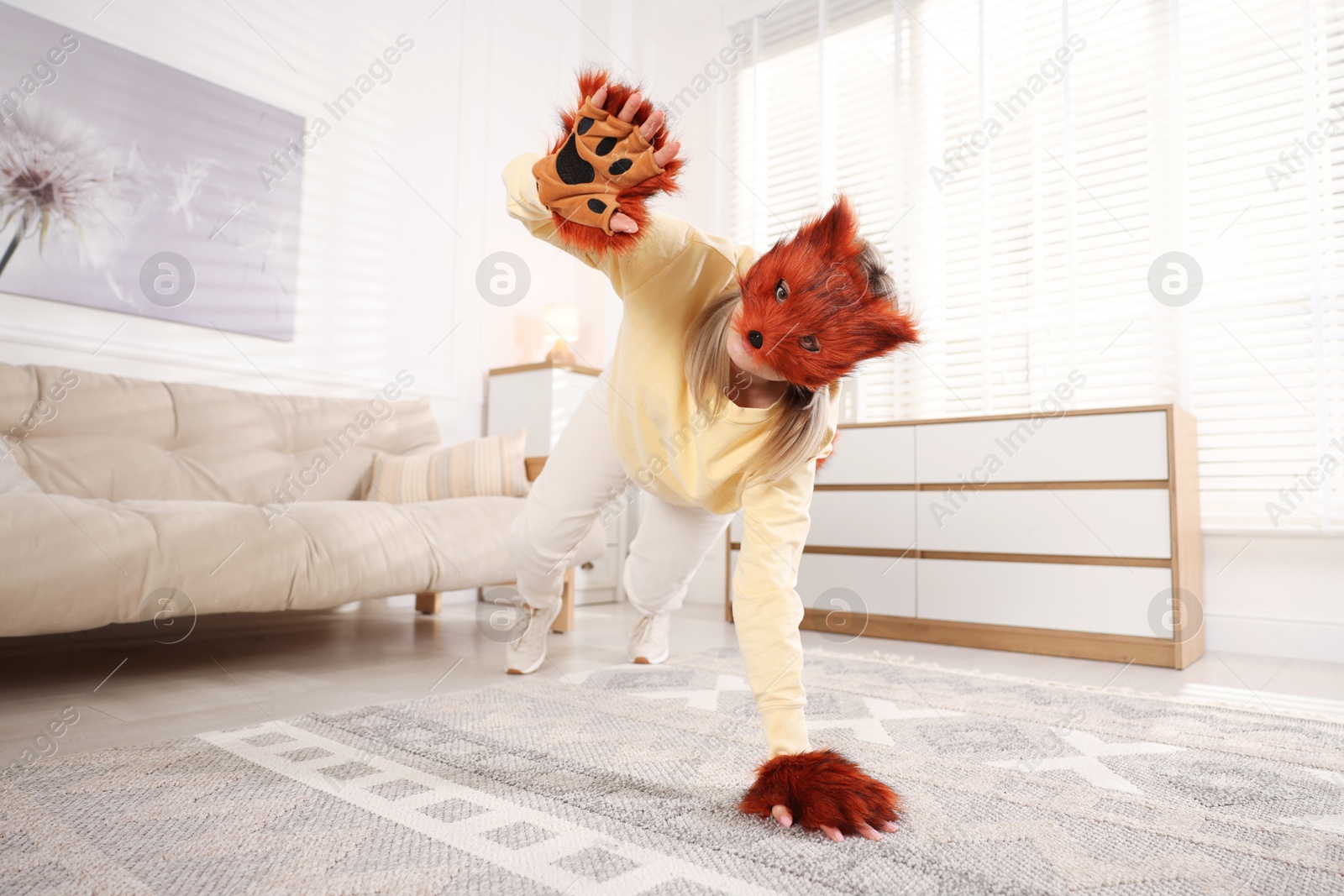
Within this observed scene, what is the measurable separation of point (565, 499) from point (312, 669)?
889 millimetres

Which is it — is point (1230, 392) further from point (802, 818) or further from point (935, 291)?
point (802, 818)

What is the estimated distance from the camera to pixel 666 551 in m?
1.69

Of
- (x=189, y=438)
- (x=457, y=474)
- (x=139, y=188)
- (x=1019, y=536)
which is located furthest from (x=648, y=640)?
(x=139, y=188)

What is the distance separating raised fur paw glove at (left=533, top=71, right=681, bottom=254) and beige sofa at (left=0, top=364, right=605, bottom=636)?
1267mm

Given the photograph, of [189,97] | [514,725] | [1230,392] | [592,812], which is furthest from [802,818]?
[189,97]

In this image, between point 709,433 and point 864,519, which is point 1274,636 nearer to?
point 864,519

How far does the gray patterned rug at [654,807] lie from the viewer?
81cm

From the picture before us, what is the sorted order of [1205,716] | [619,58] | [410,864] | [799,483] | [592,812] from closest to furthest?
[410,864]
[592,812]
[799,483]
[1205,716]
[619,58]

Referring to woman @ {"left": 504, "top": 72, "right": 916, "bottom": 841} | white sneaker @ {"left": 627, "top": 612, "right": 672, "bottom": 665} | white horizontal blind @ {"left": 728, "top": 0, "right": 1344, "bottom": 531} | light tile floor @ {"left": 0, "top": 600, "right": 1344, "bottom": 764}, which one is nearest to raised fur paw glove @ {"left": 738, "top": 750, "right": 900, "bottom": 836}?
woman @ {"left": 504, "top": 72, "right": 916, "bottom": 841}

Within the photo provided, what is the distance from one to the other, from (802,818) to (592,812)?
0.27 meters

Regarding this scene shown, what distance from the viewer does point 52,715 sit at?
142 cm

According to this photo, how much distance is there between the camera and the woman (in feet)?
2.69

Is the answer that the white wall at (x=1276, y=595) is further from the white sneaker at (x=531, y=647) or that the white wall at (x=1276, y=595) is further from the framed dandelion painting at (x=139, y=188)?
the framed dandelion painting at (x=139, y=188)

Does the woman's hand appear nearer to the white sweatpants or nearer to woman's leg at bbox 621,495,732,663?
the white sweatpants
